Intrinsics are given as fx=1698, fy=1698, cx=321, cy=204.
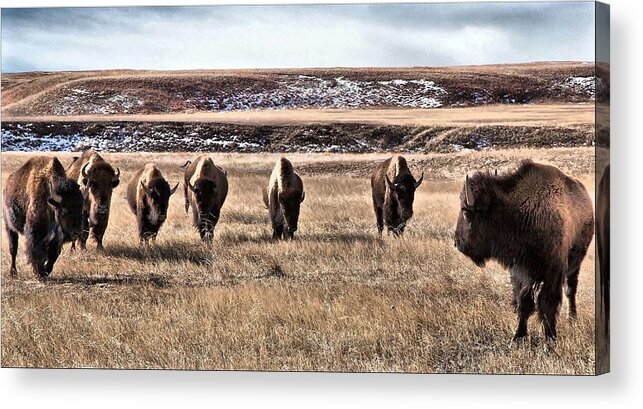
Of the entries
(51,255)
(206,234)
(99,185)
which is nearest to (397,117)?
(206,234)

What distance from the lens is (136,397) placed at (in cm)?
1569

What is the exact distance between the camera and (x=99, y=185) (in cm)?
1614

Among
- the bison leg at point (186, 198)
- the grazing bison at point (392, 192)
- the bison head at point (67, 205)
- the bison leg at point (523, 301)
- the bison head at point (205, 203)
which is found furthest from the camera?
the bison head at point (67, 205)

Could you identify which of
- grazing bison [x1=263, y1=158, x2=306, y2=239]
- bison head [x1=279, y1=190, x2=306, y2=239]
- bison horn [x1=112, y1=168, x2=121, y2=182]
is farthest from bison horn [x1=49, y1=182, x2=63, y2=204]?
bison head [x1=279, y1=190, x2=306, y2=239]

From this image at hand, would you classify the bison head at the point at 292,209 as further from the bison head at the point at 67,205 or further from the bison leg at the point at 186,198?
the bison head at the point at 67,205

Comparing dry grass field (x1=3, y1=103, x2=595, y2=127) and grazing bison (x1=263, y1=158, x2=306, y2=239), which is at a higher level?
dry grass field (x1=3, y1=103, x2=595, y2=127)

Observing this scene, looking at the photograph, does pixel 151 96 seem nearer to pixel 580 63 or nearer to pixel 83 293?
pixel 83 293

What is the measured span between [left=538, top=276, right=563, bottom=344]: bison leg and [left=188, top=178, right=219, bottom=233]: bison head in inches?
126

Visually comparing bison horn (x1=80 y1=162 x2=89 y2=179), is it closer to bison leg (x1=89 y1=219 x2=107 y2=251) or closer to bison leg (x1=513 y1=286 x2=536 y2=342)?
bison leg (x1=89 y1=219 x2=107 y2=251)

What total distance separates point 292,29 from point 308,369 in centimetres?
309

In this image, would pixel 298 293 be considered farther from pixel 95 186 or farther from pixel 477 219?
pixel 95 186

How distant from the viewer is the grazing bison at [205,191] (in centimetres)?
1584

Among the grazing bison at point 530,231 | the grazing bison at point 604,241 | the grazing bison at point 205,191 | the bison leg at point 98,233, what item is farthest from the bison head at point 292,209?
the grazing bison at point 604,241

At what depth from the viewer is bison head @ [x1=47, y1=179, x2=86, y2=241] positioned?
16.2m
